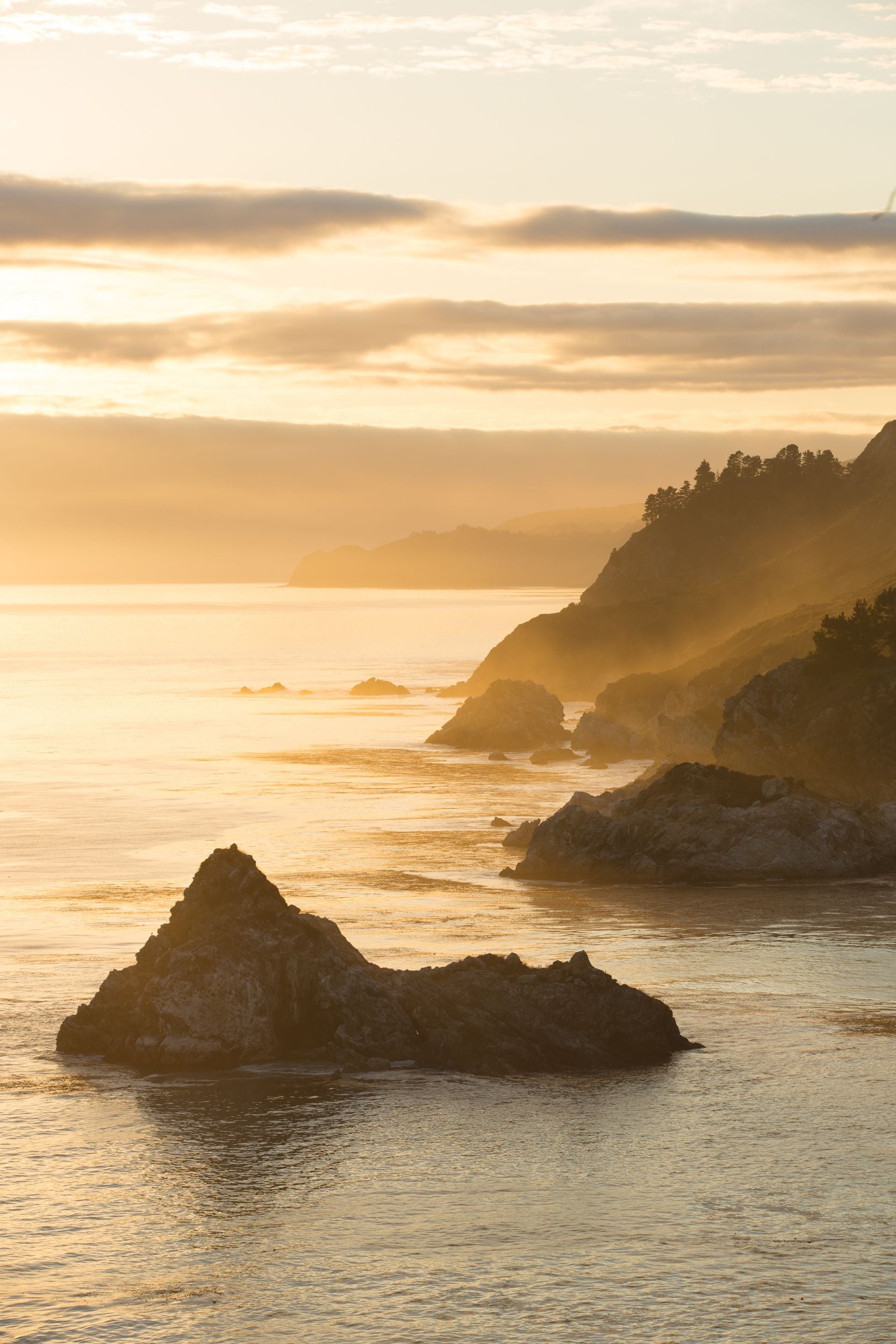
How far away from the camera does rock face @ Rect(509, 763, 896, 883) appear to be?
283ft

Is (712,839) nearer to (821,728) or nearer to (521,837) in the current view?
(521,837)

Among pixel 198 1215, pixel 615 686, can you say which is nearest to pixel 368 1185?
pixel 198 1215

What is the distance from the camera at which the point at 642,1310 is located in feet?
111

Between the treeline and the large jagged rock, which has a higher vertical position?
the treeline

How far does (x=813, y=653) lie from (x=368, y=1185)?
264 ft

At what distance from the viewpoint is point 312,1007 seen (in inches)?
2008

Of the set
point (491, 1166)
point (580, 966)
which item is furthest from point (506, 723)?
point (491, 1166)

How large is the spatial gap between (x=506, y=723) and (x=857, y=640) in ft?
167

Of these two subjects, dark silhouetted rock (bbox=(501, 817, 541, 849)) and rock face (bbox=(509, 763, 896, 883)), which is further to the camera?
dark silhouetted rock (bbox=(501, 817, 541, 849))

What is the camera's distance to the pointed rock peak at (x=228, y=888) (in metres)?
51.9

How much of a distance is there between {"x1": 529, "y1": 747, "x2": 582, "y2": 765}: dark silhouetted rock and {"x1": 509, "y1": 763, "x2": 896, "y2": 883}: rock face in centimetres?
5732

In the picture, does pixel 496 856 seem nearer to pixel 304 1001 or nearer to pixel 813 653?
pixel 813 653

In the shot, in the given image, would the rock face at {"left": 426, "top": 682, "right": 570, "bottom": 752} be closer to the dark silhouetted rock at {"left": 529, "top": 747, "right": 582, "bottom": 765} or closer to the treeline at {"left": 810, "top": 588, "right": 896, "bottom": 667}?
the dark silhouetted rock at {"left": 529, "top": 747, "right": 582, "bottom": 765}

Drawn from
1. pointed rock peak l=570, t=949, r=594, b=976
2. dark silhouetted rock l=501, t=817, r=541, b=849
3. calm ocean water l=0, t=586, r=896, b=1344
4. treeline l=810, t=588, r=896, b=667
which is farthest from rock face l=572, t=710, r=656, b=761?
pointed rock peak l=570, t=949, r=594, b=976
